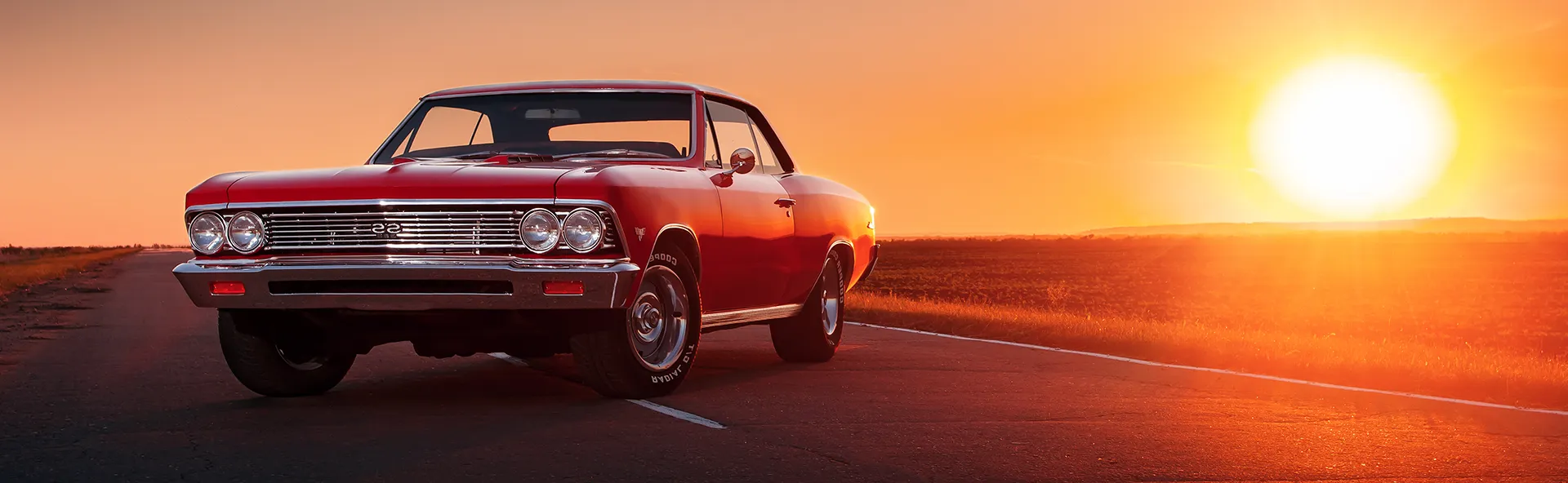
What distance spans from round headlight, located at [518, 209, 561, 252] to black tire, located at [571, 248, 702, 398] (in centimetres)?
52

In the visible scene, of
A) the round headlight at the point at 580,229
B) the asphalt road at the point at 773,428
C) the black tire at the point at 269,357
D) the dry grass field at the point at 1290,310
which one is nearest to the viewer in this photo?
the asphalt road at the point at 773,428

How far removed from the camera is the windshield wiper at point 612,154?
925cm

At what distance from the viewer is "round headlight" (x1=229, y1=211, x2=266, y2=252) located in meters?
8.19

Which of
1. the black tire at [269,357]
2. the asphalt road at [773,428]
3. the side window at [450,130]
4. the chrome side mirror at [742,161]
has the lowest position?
the asphalt road at [773,428]

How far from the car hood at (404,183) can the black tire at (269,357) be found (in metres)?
0.78

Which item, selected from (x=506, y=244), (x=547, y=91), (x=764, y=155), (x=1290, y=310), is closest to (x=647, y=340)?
(x=506, y=244)

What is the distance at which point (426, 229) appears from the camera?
26.1 ft

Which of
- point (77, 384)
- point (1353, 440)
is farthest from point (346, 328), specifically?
point (1353, 440)

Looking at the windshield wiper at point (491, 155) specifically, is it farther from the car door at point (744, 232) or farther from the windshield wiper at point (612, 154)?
the car door at point (744, 232)

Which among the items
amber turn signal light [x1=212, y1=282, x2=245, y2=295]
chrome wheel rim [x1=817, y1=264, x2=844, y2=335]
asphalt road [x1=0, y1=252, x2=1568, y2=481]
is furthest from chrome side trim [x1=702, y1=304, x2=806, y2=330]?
amber turn signal light [x1=212, y1=282, x2=245, y2=295]

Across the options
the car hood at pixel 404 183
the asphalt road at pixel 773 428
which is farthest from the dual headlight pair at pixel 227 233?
the asphalt road at pixel 773 428

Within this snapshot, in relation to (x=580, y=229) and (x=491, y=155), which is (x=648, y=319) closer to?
(x=580, y=229)

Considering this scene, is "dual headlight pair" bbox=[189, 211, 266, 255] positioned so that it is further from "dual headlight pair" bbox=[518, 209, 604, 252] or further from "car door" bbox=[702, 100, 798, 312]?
"car door" bbox=[702, 100, 798, 312]

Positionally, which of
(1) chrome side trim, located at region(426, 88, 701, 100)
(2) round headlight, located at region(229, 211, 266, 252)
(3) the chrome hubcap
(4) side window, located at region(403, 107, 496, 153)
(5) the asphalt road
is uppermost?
(1) chrome side trim, located at region(426, 88, 701, 100)
